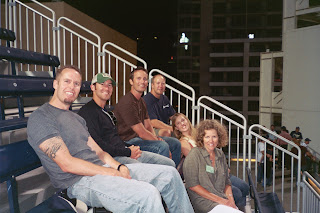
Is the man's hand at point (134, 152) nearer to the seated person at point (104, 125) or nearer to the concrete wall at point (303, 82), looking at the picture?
the seated person at point (104, 125)

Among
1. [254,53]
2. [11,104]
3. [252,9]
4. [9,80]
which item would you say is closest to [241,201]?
[9,80]

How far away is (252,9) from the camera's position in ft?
171

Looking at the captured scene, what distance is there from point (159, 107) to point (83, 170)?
8.98ft

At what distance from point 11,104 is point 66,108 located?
215 centimetres

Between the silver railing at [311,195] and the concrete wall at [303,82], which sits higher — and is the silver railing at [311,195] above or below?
below

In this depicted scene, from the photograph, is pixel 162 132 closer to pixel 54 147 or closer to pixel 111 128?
pixel 111 128

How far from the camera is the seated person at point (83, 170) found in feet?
7.09

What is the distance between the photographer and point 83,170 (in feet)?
7.39

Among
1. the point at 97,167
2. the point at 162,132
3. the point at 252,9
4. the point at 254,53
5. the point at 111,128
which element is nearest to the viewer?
the point at 97,167

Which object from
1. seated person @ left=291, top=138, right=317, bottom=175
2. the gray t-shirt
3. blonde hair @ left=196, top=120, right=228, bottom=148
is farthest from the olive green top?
seated person @ left=291, top=138, right=317, bottom=175

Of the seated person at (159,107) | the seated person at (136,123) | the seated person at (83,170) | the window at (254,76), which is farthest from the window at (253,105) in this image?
the seated person at (83,170)

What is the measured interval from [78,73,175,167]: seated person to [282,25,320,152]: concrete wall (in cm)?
1227

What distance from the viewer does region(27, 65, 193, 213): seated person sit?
7.09ft

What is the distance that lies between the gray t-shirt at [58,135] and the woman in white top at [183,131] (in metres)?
1.79
